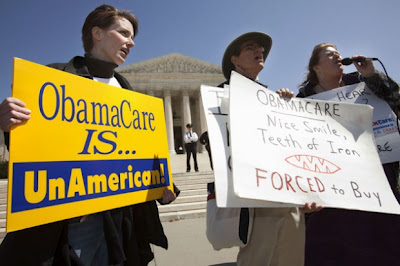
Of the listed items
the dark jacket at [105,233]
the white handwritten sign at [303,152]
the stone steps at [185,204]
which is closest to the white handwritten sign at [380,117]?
the white handwritten sign at [303,152]

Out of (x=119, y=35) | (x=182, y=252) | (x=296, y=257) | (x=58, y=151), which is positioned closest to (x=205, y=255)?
(x=182, y=252)

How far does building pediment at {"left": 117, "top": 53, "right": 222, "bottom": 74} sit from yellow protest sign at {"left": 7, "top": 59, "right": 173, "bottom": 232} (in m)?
30.4

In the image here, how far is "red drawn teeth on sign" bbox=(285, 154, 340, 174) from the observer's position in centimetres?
114

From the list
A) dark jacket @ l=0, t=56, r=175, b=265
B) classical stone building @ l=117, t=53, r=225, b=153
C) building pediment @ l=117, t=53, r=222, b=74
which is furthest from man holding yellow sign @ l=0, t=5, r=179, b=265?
building pediment @ l=117, t=53, r=222, b=74

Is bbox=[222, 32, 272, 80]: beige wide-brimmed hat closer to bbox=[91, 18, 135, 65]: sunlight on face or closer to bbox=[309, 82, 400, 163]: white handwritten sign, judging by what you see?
bbox=[309, 82, 400, 163]: white handwritten sign

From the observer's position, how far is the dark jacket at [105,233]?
1.02m

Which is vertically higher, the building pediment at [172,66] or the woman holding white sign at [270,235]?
the building pediment at [172,66]

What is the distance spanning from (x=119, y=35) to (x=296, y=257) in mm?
1763

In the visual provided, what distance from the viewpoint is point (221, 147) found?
1052mm

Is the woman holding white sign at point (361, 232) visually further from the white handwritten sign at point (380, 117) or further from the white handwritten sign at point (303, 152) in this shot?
the white handwritten sign at point (303, 152)

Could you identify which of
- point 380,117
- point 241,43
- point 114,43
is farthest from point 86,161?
point 380,117

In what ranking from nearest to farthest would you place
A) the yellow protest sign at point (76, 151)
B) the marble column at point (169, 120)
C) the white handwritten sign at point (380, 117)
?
the yellow protest sign at point (76, 151) → the white handwritten sign at point (380, 117) → the marble column at point (169, 120)

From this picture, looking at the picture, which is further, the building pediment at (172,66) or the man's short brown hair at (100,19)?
the building pediment at (172,66)

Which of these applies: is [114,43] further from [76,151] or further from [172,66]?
[172,66]
